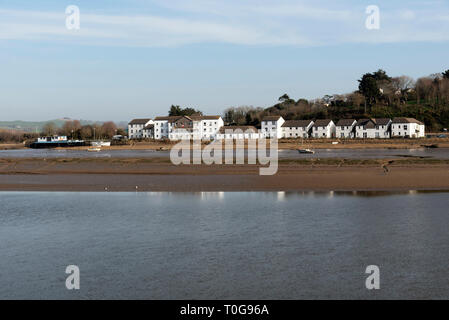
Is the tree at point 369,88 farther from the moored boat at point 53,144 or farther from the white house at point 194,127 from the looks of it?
the moored boat at point 53,144

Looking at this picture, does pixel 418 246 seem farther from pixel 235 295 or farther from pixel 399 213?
pixel 235 295

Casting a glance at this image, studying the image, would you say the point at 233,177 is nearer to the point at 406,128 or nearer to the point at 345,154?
the point at 345,154

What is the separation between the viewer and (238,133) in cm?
11269

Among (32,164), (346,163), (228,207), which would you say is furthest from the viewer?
(32,164)

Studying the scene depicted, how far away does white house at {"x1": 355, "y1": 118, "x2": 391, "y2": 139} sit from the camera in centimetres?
10325

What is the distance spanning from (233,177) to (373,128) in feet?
259

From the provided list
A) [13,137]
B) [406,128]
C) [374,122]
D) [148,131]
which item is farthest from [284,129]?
[13,137]

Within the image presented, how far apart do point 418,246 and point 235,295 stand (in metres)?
7.08

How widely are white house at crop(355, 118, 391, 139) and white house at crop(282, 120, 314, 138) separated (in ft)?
40.3

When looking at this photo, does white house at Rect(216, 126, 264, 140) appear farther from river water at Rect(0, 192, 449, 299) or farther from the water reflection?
river water at Rect(0, 192, 449, 299)

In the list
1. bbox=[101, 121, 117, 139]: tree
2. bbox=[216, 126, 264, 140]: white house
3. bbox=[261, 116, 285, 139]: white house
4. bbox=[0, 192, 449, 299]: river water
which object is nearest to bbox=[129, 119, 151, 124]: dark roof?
bbox=[101, 121, 117, 139]: tree

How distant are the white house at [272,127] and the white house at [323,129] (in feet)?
28.7
